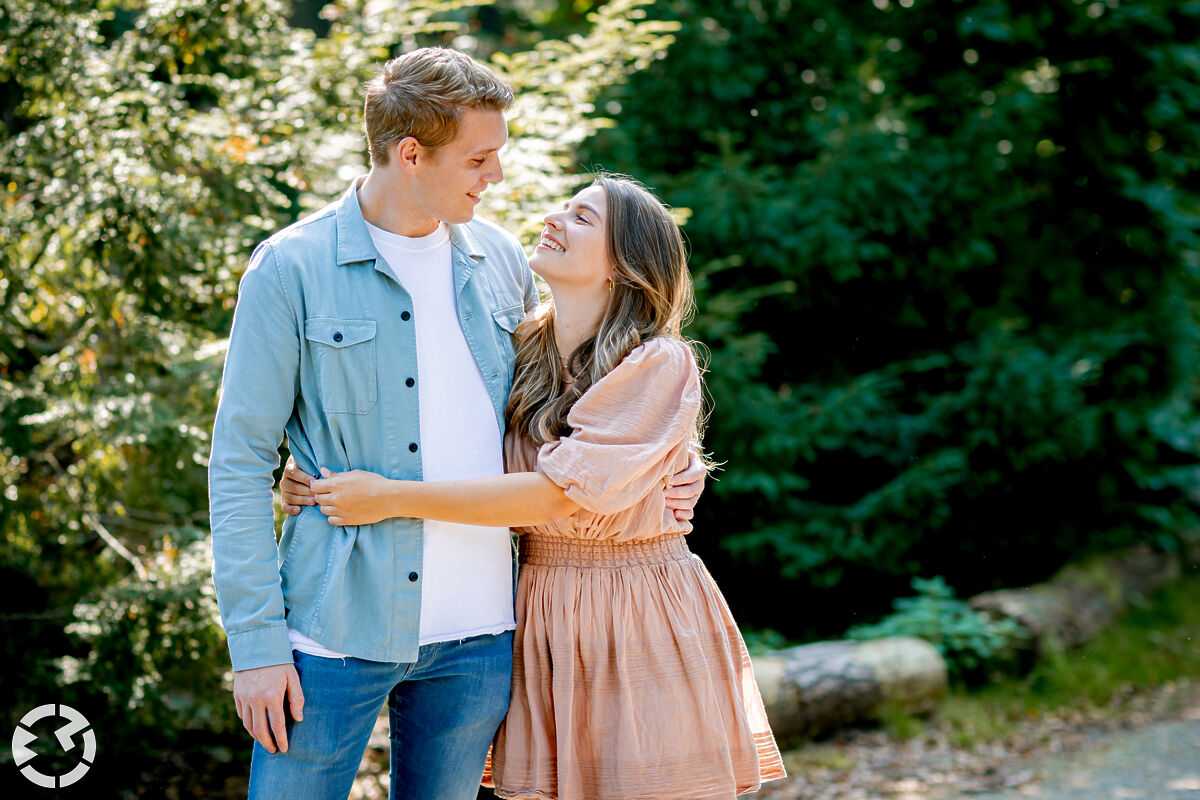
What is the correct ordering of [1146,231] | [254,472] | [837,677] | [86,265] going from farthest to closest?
[1146,231] → [837,677] → [86,265] → [254,472]

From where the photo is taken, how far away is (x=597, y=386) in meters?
2.01

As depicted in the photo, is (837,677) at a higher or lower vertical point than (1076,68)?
lower

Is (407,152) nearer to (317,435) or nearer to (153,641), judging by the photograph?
(317,435)

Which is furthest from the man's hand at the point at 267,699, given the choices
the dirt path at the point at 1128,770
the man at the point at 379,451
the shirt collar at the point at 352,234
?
the dirt path at the point at 1128,770

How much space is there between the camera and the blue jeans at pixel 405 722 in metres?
1.85

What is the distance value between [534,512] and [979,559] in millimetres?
4426

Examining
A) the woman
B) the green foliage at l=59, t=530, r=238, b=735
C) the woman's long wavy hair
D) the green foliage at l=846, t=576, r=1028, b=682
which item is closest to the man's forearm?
the woman

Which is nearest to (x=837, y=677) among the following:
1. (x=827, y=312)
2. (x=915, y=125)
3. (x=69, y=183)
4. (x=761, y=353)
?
(x=761, y=353)

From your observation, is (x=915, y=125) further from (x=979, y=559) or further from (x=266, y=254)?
(x=266, y=254)

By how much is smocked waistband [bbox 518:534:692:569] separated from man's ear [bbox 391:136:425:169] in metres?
0.76

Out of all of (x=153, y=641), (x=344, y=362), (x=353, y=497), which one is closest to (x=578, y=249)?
(x=344, y=362)

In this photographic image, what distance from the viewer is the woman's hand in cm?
187

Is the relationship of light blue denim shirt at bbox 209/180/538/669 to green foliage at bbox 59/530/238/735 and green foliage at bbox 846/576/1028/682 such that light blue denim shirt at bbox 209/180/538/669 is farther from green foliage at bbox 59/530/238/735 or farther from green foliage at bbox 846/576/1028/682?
green foliage at bbox 846/576/1028/682

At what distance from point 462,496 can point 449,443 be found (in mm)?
146
